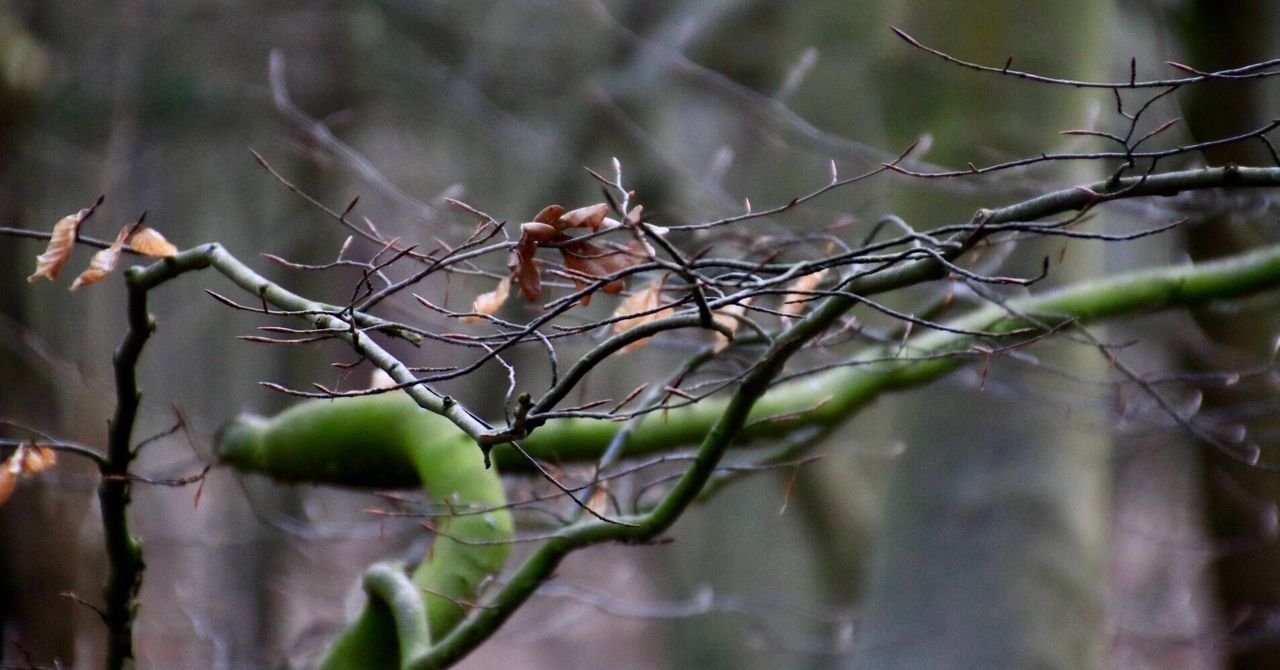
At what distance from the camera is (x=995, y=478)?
14.7ft

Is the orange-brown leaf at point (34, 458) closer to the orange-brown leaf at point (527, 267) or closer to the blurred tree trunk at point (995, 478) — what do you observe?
the orange-brown leaf at point (527, 267)

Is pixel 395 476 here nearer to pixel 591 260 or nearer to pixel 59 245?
pixel 59 245

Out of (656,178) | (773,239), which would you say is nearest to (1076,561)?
(773,239)

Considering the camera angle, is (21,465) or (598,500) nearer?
(21,465)

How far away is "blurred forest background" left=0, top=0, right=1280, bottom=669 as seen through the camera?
4.30 meters

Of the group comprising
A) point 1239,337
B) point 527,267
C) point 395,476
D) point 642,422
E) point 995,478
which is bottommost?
point 527,267

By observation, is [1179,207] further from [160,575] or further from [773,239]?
[160,575]

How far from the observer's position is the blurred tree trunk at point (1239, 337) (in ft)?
17.1

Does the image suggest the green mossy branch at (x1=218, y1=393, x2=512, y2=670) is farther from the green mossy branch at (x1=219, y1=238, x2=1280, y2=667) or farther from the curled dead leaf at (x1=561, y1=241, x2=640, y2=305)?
the curled dead leaf at (x1=561, y1=241, x2=640, y2=305)

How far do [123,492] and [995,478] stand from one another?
11.0 ft

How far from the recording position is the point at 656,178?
23.6 feet

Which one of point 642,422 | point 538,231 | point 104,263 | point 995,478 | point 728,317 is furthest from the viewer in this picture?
point 995,478

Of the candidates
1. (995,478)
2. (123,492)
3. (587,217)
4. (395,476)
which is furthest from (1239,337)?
(123,492)

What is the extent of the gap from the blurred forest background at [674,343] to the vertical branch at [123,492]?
2.12 ft
